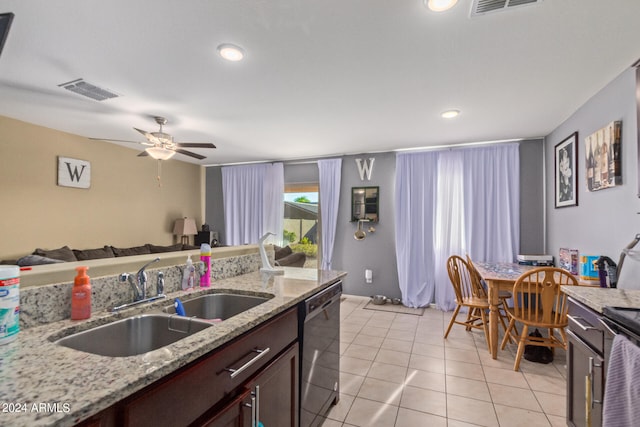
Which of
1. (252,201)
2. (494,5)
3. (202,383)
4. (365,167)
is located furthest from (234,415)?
(252,201)

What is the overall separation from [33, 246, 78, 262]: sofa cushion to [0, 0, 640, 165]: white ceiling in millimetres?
1579

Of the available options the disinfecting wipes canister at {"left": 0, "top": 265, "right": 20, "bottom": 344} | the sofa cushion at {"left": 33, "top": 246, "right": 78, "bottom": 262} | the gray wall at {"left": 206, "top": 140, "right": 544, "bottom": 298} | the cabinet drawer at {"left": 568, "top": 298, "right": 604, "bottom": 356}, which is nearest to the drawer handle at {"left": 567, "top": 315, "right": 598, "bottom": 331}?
the cabinet drawer at {"left": 568, "top": 298, "right": 604, "bottom": 356}

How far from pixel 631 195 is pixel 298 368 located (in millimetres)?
2629

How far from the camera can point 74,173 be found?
13.4ft

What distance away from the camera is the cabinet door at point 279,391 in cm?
120

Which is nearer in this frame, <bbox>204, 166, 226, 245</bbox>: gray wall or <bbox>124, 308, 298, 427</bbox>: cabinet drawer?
<bbox>124, 308, 298, 427</bbox>: cabinet drawer

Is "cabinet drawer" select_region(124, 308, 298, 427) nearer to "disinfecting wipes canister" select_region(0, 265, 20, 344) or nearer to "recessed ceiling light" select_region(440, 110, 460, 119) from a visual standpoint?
"disinfecting wipes canister" select_region(0, 265, 20, 344)

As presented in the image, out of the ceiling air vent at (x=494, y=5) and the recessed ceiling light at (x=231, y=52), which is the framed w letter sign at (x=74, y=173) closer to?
the recessed ceiling light at (x=231, y=52)

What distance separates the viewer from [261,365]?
1.22 metres

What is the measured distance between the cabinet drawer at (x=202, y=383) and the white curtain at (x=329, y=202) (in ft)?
12.4

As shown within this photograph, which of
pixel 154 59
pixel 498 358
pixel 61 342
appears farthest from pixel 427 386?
pixel 154 59

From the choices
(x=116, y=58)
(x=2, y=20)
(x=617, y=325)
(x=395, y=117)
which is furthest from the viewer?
(x=395, y=117)

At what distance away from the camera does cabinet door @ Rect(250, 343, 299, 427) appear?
120 centimetres

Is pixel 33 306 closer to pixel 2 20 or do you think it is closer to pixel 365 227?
pixel 2 20
